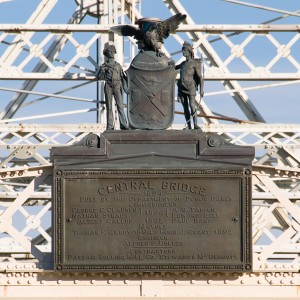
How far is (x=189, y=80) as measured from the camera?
37.9 metres

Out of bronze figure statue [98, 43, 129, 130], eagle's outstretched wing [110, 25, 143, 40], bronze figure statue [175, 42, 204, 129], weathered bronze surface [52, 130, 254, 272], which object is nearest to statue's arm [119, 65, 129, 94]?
bronze figure statue [98, 43, 129, 130]

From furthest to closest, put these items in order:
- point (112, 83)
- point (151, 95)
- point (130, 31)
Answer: point (130, 31), point (112, 83), point (151, 95)

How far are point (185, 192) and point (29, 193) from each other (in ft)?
8.48

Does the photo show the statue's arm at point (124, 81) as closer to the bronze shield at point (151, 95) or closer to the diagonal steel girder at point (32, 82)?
the bronze shield at point (151, 95)

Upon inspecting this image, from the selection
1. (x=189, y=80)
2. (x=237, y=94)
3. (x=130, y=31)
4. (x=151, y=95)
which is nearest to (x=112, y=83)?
(x=151, y=95)

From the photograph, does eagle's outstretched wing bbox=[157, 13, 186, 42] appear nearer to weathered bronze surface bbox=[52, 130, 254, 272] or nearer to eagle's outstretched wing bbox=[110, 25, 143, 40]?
eagle's outstretched wing bbox=[110, 25, 143, 40]

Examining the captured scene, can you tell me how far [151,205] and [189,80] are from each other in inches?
93.8

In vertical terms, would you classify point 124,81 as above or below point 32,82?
below

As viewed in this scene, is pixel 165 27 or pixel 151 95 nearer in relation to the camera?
pixel 151 95

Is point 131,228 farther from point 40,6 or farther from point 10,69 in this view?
point 40,6

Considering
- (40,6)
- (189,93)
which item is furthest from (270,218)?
(189,93)

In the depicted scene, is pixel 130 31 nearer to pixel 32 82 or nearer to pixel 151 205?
pixel 151 205

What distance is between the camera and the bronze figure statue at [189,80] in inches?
1487

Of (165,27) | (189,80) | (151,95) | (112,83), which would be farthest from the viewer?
(165,27)
